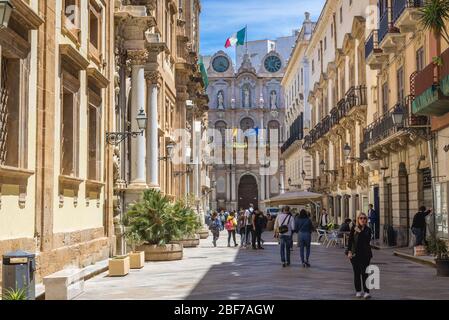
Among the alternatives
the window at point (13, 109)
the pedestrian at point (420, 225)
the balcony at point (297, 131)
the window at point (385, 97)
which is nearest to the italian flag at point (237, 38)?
the balcony at point (297, 131)

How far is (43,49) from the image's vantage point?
13.5 meters

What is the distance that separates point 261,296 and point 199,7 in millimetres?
38841

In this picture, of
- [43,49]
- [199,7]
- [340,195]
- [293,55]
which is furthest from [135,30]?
[293,55]

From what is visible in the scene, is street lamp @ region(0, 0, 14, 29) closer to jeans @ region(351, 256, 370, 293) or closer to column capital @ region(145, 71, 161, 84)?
jeans @ region(351, 256, 370, 293)

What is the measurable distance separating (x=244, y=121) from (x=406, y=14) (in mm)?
59371

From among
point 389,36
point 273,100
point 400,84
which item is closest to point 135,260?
point 389,36

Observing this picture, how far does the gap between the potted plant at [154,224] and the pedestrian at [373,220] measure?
11.0 metres

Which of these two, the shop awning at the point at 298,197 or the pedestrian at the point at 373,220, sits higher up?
the shop awning at the point at 298,197

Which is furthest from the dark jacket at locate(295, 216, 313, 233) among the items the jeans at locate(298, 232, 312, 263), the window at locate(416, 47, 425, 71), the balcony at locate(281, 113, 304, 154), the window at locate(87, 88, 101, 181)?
the balcony at locate(281, 113, 304, 154)

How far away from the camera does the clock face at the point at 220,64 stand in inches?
3226

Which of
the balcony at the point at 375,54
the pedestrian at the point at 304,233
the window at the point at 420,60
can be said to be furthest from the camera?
the balcony at the point at 375,54

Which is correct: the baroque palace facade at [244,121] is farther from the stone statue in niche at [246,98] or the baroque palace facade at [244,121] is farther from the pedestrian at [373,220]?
the pedestrian at [373,220]

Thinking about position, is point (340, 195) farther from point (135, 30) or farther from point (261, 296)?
point (261, 296)

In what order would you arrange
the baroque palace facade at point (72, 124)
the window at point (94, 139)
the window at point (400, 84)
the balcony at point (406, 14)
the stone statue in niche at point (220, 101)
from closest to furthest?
1. the baroque palace facade at point (72, 124)
2. the window at point (94, 139)
3. the balcony at point (406, 14)
4. the window at point (400, 84)
5. the stone statue in niche at point (220, 101)
